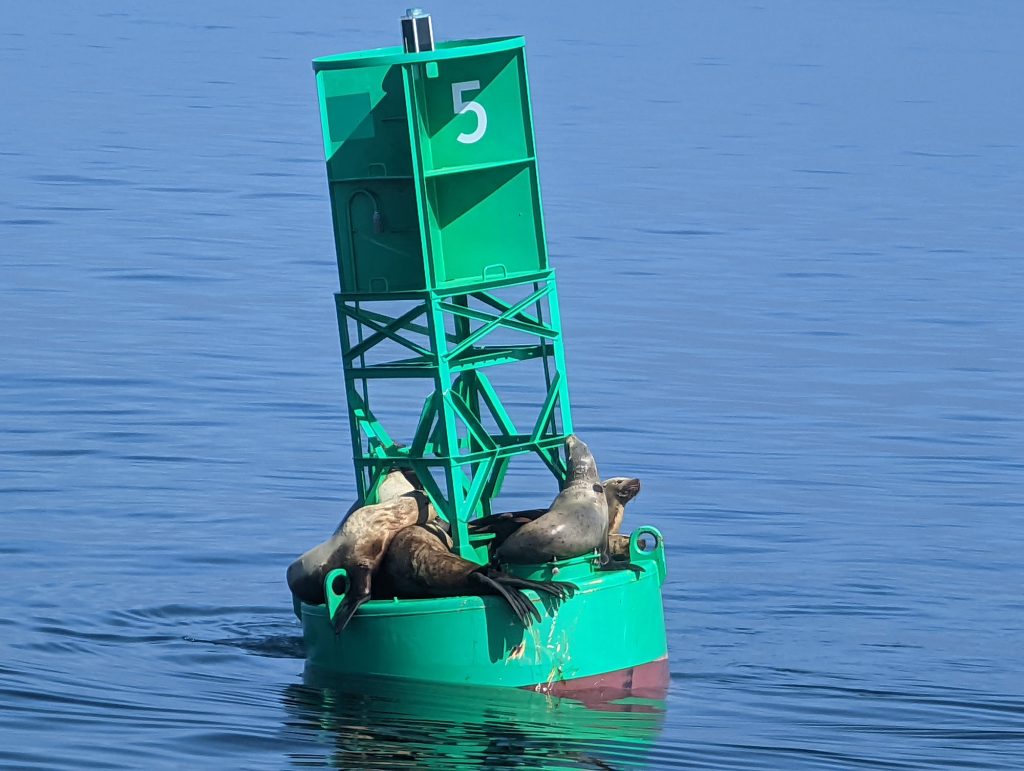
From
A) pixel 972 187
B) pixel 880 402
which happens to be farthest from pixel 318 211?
pixel 880 402

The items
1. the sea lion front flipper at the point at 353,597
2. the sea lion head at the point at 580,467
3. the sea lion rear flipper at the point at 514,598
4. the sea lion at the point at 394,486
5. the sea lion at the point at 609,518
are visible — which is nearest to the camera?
the sea lion rear flipper at the point at 514,598

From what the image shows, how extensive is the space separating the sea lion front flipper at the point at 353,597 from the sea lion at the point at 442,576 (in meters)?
0.26

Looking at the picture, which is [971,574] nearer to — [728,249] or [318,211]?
[728,249]

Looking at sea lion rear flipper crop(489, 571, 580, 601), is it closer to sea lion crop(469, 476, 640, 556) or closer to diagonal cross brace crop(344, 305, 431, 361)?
sea lion crop(469, 476, 640, 556)

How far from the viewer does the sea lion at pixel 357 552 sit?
48.4 ft

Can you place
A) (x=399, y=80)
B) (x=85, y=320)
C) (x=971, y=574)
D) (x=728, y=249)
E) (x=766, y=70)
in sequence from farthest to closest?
1. (x=766, y=70)
2. (x=728, y=249)
3. (x=85, y=320)
4. (x=971, y=574)
5. (x=399, y=80)

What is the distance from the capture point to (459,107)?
48.7 feet

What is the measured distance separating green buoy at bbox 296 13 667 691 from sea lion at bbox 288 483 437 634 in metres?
0.12

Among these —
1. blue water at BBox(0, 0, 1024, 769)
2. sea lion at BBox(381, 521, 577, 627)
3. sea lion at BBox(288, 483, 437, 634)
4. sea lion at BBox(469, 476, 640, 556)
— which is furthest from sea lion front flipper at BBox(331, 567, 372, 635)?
sea lion at BBox(469, 476, 640, 556)

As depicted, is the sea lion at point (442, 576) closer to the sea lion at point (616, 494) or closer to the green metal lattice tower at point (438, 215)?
the green metal lattice tower at point (438, 215)

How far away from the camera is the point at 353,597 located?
1475 centimetres

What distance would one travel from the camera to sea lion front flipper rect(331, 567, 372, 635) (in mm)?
14672

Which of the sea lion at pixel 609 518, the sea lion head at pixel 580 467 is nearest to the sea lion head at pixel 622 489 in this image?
the sea lion at pixel 609 518

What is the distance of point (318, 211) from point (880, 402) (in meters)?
18.9
